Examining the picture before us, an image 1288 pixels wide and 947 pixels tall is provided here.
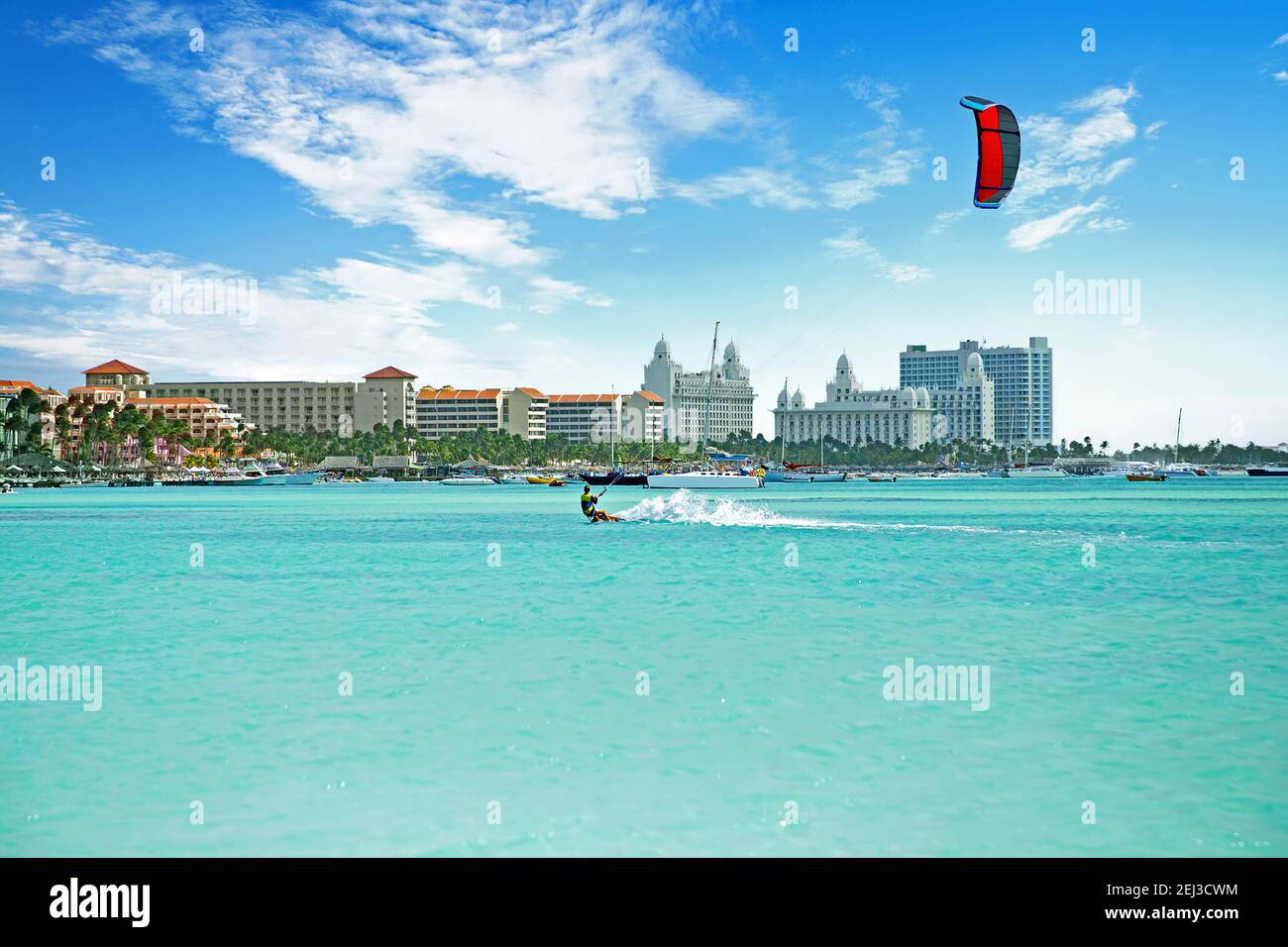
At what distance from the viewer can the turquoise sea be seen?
10844mm

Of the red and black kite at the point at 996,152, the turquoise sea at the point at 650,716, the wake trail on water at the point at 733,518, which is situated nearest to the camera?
the turquoise sea at the point at 650,716

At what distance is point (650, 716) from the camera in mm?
15500

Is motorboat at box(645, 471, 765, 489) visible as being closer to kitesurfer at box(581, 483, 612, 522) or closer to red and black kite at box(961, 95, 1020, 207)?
kitesurfer at box(581, 483, 612, 522)

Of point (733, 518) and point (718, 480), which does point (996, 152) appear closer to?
point (733, 518)

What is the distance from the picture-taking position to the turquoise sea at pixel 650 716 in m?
10.8

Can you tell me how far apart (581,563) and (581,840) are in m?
29.7

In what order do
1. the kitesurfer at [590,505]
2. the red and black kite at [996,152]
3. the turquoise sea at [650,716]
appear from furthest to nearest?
the kitesurfer at [590,505] < the red and black kite at [996,152] < the turquoise sea at [650,716]

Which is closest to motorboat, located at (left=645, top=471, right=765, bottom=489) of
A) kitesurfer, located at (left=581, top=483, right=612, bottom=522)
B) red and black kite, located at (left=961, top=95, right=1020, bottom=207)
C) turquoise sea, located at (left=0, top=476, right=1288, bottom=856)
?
kitesurfer, located at (left=581, top=483, right=612, bottom=522)

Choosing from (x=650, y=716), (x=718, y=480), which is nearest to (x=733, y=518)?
(x=650, y=716)

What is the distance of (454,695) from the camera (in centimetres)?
1695

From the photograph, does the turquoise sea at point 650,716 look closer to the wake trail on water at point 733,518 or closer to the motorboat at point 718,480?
the wake trail on water at point 733,518

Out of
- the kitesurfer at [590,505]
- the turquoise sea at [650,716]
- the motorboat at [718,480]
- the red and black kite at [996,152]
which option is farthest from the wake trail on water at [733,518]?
the motorboat at [718,480]

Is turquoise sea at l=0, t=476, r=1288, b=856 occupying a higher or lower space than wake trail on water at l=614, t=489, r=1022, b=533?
higher
